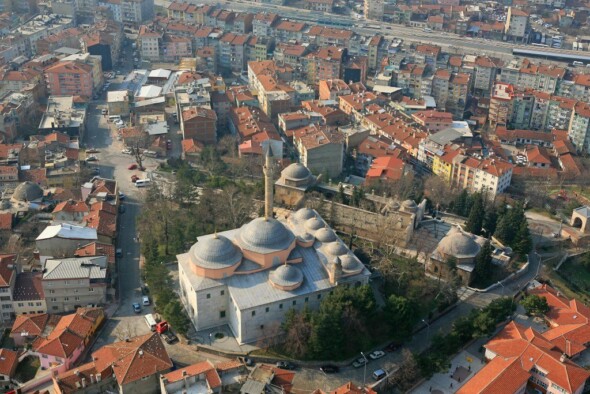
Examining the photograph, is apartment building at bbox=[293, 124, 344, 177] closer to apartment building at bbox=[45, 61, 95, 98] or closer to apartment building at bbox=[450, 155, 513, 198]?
apartment building at bbox=[450, 155, 513, 198]

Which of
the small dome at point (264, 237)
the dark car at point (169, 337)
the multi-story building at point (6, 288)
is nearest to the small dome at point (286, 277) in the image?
the small dome at point (264, 237)

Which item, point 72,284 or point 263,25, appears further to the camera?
point 263,25

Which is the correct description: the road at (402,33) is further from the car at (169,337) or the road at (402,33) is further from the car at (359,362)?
the car at (169,337)

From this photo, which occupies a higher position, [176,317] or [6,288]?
[6,288]

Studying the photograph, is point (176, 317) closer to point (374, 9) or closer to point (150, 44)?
point (150, 44)

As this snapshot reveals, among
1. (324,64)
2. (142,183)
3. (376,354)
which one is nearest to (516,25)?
(324,64)

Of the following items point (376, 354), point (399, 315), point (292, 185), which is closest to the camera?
point (399, 315)

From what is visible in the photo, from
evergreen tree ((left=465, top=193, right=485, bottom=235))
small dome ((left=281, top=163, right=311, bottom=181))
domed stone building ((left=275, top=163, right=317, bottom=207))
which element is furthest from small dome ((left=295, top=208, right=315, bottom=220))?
evergreen tree ((left=465, top=193, right=485, bottom=235))
